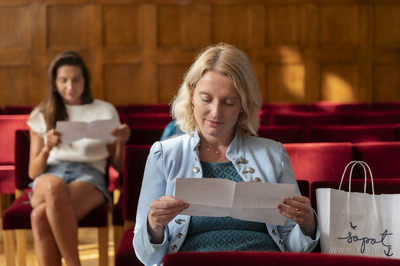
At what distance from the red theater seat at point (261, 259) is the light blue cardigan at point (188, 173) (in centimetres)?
84

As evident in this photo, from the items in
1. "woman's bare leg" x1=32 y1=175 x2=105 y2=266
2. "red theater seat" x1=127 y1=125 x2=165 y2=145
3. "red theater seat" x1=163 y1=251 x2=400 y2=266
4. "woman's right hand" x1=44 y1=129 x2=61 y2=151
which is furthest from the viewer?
"red theater seat" x1=127 y1=125 x2=165 y2=145

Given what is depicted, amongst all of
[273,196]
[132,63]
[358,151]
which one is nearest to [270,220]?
[273,196]

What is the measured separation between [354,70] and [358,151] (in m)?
6.34

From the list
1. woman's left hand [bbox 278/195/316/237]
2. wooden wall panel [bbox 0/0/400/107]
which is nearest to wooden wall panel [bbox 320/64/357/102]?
wooden wall panel [bbox 0/0/400/107]

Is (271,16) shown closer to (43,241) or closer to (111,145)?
(111,145)

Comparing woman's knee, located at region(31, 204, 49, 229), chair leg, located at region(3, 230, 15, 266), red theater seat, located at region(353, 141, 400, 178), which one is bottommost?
chair leg, located at region(3, 230, 15, 266)

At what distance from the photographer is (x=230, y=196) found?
2094 mm

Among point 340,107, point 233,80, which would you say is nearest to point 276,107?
point 340,107

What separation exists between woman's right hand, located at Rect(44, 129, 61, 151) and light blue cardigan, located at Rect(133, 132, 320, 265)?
1642 mm

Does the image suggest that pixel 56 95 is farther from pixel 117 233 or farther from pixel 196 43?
pixel 196 43

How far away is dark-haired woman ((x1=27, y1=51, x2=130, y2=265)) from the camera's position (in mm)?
3678

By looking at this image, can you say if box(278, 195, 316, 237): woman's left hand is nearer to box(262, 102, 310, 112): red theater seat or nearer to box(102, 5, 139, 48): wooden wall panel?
box(262, 102, 310, 112): red theater seat

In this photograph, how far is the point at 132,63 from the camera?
9.20 metres

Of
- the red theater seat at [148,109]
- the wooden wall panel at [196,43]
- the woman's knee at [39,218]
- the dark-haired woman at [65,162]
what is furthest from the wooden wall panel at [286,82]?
the woman's knee at [39,218]
